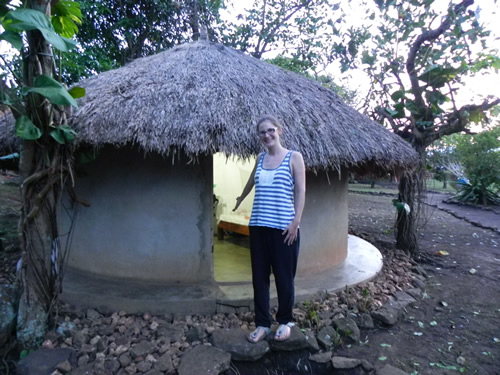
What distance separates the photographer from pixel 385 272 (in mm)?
4570

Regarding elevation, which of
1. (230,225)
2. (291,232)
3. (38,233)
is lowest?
(230,225)

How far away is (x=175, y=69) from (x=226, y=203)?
127 inches

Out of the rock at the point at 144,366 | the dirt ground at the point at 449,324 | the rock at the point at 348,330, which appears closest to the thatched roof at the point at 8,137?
the rock at the point at 144,366

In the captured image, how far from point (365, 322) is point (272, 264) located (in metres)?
1.35

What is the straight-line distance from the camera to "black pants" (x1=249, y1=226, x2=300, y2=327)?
2.54m

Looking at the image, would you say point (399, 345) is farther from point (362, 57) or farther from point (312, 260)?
point (362, 57)

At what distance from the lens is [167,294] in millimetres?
3326

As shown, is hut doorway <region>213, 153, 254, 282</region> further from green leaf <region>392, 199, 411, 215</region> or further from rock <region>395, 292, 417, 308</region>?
green leaf <region>392, 199, 411, 215</region>

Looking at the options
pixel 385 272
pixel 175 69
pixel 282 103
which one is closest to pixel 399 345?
pixel 385 272

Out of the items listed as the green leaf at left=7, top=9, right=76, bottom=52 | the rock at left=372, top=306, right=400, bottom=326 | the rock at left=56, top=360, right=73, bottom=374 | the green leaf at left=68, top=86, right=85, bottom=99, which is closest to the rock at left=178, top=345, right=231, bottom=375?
the rock at left=56, top=360, right=73, bottom=374

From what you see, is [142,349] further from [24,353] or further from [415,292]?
[415,292]

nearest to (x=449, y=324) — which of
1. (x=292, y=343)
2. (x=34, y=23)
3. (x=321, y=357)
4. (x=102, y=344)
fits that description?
(x=321, y=357)

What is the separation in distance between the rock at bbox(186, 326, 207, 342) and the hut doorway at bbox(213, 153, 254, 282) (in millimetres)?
→ 935

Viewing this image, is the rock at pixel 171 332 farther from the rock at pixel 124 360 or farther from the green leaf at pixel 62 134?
the green leaf at pixel 62 134
